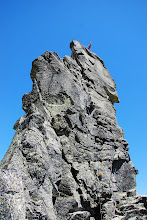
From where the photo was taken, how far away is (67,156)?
17.4m

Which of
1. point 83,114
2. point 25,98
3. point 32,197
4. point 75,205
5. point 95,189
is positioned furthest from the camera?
point 83,114

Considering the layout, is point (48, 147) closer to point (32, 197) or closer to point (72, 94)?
point (32, 197)

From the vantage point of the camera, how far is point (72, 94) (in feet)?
69.9

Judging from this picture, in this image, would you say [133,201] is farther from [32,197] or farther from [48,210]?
[32,197]

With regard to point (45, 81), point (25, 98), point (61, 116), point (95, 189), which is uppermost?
point (45, 81)

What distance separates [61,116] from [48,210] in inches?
298

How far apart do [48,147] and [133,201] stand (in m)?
8.32

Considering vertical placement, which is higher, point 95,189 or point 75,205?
point 95,189

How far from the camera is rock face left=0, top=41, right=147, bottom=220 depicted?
1286 cm

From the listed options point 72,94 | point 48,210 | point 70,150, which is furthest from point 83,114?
point 48,210

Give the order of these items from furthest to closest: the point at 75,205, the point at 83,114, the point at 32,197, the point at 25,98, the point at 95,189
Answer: the point at 83,114
the point at 25,98
the point at 95,189
the point at 75,205
the point at 32,197

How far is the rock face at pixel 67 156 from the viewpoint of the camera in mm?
12859

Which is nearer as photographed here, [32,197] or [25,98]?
[32,197]

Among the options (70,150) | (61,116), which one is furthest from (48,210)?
(61,116)
